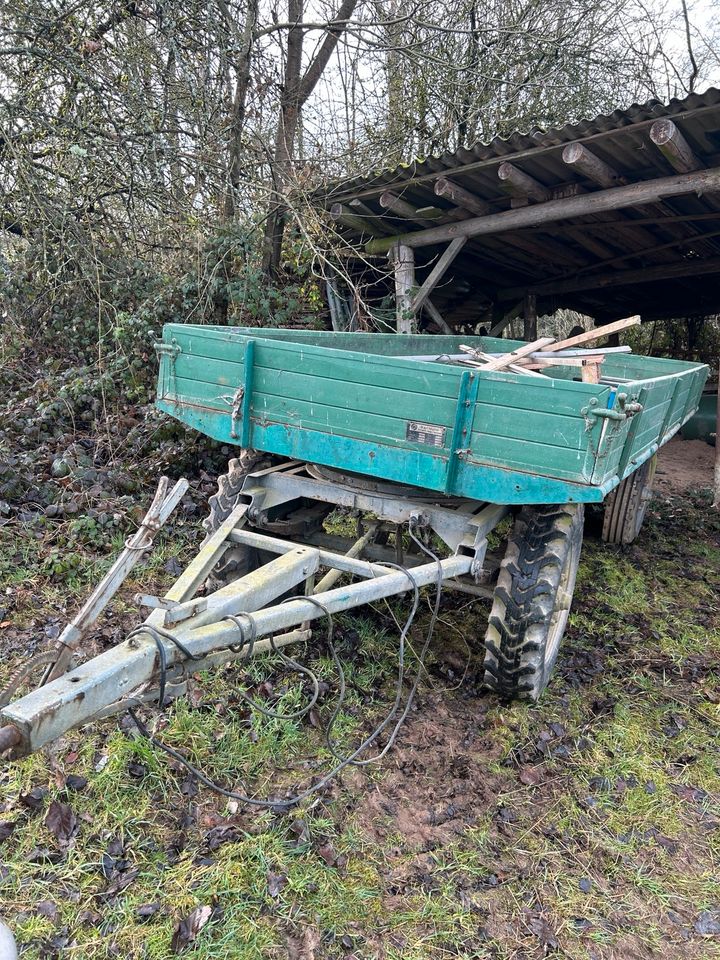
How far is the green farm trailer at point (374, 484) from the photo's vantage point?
2.14 m

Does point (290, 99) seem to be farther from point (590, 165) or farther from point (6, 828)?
point (6, 828)

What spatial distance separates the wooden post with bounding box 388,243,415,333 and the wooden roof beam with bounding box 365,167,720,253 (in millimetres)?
110

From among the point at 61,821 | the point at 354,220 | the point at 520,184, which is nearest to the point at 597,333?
the point at 520,184

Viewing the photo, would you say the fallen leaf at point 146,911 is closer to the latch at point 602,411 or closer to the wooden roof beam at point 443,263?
the latch at point 602,411

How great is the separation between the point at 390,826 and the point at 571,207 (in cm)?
544

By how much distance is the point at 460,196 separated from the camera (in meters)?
6.11

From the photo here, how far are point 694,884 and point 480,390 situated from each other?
203cm

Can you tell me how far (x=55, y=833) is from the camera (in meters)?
2.25

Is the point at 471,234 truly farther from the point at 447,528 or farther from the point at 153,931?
the point at 153,931

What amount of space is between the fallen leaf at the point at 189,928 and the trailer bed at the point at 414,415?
5.76ft

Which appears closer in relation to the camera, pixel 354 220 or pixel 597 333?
pixel 597 333

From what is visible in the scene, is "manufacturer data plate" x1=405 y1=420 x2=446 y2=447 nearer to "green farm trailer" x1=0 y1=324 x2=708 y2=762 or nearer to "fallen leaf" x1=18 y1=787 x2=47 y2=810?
"green farm trailer" x1=0 y1=324 x2=708 y2=762

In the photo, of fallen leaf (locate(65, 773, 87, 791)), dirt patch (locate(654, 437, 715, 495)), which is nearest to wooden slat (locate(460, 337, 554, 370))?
fallen leaf (locate(65, 773, 87, 791))

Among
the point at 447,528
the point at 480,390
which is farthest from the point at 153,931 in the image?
the point at 480,390
